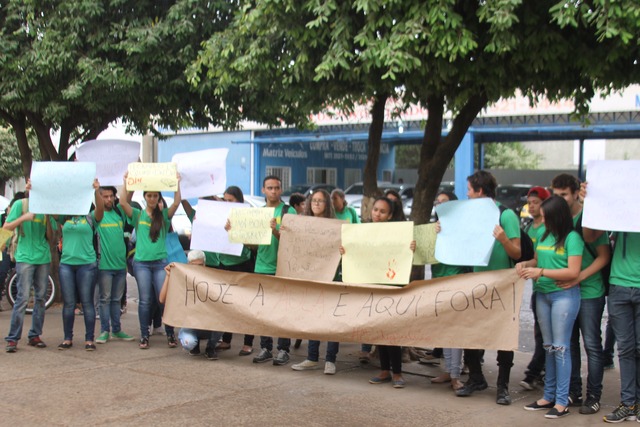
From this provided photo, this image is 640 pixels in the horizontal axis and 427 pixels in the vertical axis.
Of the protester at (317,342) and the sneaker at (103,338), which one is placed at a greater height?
the protester at (317,342)

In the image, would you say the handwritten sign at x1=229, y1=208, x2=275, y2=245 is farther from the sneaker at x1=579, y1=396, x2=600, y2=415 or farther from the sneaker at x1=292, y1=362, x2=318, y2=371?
the sneaker at x1=579, y1=396, x2=600, y2=415

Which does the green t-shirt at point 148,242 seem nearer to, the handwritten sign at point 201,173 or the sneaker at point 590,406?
the handwritten sign at point 201,173

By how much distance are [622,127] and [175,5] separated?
2201 cm

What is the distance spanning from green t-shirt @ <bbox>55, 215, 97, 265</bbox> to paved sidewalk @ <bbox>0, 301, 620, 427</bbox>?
972mm

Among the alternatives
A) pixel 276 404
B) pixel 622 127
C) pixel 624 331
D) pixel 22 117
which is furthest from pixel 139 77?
pixel 622 127

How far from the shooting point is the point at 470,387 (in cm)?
685

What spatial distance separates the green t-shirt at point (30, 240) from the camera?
27.5 ft

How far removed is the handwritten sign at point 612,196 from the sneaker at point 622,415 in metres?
1.34

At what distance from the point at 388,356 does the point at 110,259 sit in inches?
130

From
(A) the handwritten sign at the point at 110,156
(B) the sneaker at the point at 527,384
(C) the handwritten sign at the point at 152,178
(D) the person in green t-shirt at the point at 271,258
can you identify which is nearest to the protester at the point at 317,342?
(D) the person in green t-shirt at the point at 271,258

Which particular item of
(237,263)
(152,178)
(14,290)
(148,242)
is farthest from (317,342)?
(14,290)

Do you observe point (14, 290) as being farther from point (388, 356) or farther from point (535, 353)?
point (535, 353)

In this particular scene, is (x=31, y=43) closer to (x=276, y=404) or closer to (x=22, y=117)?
(x=22, y=117)

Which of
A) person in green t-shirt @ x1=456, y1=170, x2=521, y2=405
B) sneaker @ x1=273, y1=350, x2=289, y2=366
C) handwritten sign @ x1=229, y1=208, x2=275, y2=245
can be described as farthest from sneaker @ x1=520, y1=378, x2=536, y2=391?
handwritten sign @ x1=229, y1=208, x2=275, y2=245
